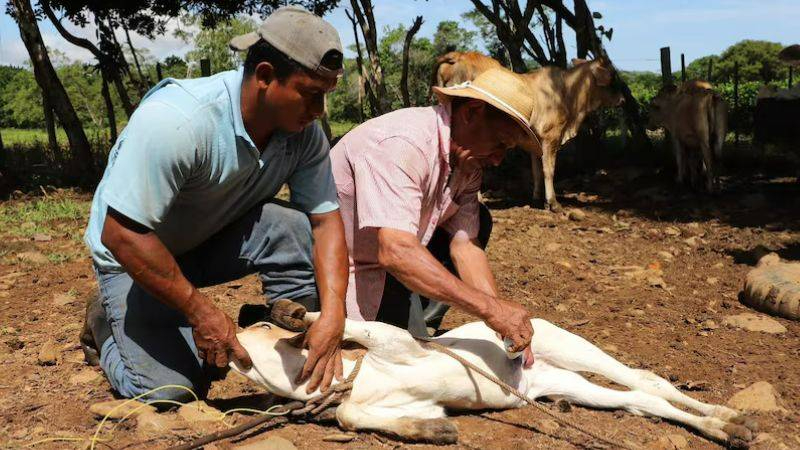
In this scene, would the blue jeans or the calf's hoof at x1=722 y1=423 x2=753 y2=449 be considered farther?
the blue jeans

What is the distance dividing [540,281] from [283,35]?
373 centimetres

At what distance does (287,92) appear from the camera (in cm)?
305

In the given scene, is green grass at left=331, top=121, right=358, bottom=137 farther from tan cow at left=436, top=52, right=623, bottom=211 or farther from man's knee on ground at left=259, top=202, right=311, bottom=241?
man's knee on ground at left=259, top=202, right=311, bottom=241

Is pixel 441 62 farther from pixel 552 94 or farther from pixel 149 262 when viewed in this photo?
pixel 149 262

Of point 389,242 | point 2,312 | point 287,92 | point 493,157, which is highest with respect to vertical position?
point 287,92

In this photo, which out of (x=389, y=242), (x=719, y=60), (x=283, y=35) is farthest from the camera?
(x=719, y=60)

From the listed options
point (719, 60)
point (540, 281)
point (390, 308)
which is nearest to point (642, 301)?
point (540, 281)

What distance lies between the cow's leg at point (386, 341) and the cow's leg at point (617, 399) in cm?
67

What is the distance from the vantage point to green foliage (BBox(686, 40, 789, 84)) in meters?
38.2

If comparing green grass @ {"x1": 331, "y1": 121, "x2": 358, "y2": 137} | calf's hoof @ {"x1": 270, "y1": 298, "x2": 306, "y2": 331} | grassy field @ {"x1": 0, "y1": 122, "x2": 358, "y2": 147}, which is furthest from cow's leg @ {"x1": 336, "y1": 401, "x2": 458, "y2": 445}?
green grass @ {"x1": 331, "y1": 121, "x2": 358, "y2": 137}

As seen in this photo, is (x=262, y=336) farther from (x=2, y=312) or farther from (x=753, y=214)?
(x=753, y=214)

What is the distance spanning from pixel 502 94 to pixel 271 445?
165 centimetres

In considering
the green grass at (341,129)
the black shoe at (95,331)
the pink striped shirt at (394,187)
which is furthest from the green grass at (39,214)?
the green grass at (341,129)

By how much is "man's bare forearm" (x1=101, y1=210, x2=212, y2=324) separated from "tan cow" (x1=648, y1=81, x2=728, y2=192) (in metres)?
8.31
